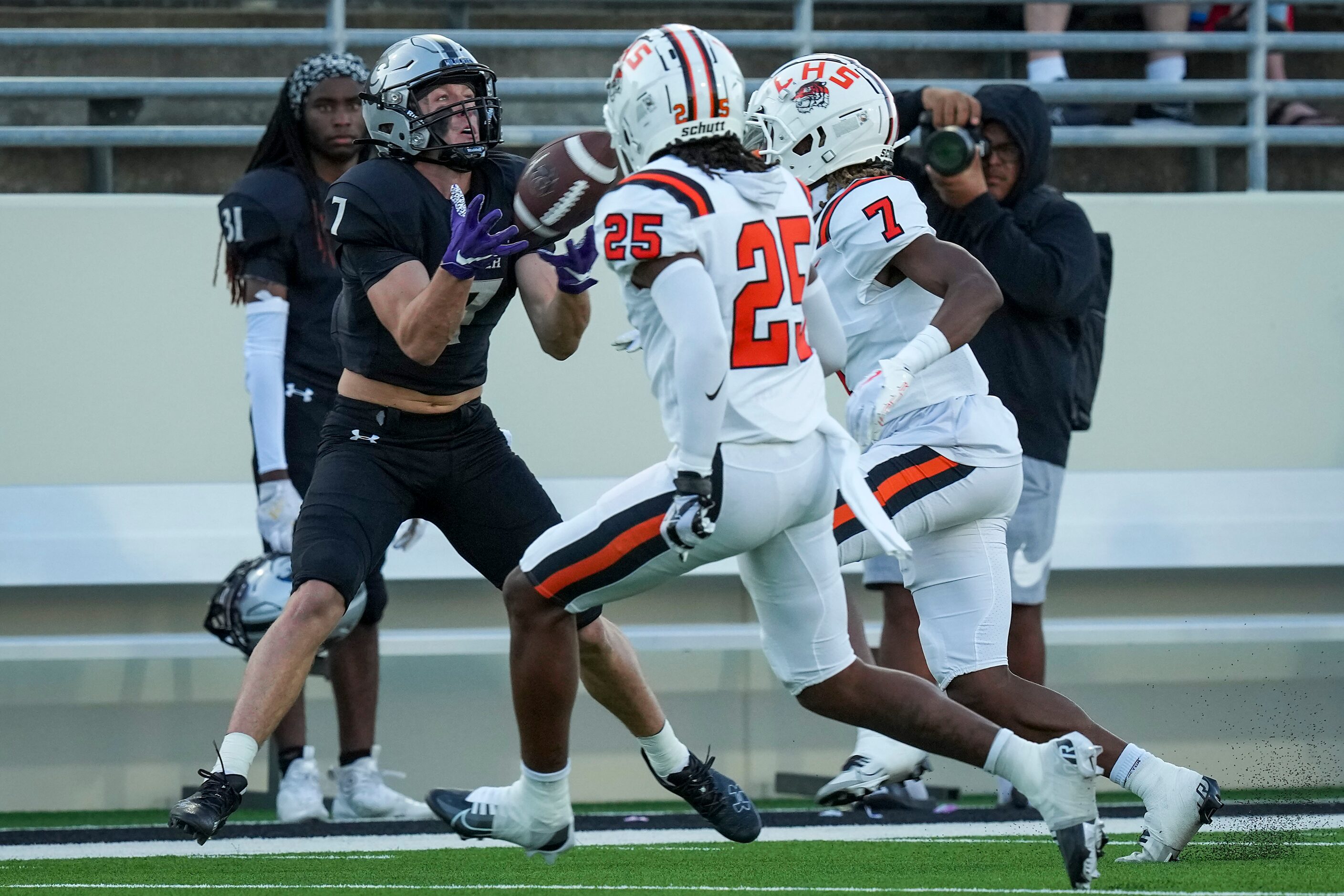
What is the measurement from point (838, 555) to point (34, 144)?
3.82 m

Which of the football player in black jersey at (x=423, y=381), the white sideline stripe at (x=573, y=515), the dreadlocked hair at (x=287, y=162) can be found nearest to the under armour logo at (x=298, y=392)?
the dreadlocked hair at (x=287, y=162)

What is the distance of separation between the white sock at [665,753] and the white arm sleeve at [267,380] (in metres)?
1.75

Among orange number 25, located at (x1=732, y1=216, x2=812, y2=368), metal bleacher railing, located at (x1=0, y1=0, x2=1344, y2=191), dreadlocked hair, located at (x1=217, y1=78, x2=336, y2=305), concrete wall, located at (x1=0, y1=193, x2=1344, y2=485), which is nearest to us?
orange number 25, located at (x1=732, y1=216, x2=812, y2=368)

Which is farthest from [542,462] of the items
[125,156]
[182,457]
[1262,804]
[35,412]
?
[1262,804]

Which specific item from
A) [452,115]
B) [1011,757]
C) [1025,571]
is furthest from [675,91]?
[1025,571]

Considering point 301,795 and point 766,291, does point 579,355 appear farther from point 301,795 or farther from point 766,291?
point 766,291

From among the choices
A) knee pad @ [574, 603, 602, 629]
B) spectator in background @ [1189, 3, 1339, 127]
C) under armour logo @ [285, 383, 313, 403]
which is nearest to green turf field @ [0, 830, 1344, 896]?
knee pad @ [574, 603, 602, 629]

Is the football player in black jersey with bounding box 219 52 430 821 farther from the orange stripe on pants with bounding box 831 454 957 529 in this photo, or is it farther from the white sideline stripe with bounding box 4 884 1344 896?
the orange stripe on pants with bounding box 831 454 957 529

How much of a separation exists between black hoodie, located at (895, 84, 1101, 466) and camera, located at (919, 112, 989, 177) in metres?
0.13

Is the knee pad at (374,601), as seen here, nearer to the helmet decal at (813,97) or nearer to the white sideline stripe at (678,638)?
the white sideline stripe at (678,638)

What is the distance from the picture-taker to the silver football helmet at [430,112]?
394 cm

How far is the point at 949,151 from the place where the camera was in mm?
5012

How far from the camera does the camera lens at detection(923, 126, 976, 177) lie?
197 inches

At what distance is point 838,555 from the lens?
377 centimetres
